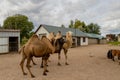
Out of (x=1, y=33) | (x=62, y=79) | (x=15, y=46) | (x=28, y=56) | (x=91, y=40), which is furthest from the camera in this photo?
(x=91, y=40)

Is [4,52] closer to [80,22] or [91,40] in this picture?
[91,40]

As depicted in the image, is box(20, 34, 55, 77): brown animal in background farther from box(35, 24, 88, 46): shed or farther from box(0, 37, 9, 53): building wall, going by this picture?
box(35, 24, 88, 46): shed

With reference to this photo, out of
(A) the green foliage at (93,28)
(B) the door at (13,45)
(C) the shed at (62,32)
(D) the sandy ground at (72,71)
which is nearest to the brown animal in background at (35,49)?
(D) the sandy ground at (72,71)

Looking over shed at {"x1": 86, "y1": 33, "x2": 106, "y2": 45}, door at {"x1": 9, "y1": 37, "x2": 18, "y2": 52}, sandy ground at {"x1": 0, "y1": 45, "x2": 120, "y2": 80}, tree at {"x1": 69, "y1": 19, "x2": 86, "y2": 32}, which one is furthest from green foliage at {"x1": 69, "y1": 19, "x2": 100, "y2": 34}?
sandy ground at {"x1": 0, "y1": 45, "x2": 120, "y2": 80}

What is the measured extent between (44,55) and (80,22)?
58.3 metres

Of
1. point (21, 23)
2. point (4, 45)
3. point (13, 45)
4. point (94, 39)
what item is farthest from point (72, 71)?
point (21, 23)

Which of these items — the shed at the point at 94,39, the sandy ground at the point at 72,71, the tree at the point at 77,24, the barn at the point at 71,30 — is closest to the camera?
the sandy ground at the point at 72,71

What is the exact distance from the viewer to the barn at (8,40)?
2092 centimetres

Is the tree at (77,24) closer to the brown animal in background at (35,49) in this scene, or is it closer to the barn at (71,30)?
the barn at (71,30)

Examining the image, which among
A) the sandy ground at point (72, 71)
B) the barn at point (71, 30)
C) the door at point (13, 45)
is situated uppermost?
the barn at point (71, 30)

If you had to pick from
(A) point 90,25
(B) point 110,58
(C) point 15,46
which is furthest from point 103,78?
(A) point 90,25

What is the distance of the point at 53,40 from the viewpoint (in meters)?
10.6

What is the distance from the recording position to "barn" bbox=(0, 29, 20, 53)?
2092cm

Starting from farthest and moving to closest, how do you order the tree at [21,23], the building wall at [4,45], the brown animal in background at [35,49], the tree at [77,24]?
the tree at [77,24], the tree at [21,23], the building wall at [4,45], the brown animal in background at [35,49]
